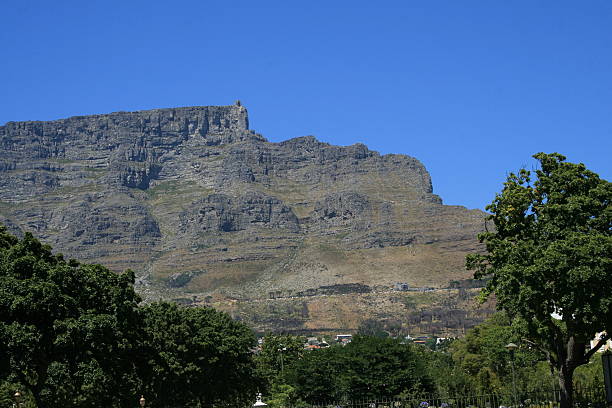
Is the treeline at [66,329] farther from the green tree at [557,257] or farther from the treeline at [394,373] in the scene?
the treeline at [394,373]

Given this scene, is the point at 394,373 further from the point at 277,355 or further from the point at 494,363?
the point at 277,355

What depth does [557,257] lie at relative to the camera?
115 ft

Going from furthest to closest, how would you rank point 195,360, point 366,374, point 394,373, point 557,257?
1. point 366,374
2. point 394,373
3. point 195,360
4. point 557,257

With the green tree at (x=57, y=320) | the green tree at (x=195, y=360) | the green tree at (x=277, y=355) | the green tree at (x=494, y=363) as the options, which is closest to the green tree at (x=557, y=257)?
the green tree at (x=57, y=320)

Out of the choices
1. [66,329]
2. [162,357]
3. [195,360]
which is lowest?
[66,329]

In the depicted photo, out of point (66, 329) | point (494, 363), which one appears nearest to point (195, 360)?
point (494, 363)

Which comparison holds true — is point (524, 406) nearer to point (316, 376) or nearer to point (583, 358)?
point (583, 358)

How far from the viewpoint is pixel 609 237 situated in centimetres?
3538

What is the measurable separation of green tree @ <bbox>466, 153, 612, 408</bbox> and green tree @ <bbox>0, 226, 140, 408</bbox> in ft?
49.0

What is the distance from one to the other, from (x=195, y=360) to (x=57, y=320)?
32.7 metres

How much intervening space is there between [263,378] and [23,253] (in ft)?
171

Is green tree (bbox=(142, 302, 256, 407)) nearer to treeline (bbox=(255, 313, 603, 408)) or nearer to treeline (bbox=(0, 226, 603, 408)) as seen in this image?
treeline (bbox=(0, 226, 603, 408))

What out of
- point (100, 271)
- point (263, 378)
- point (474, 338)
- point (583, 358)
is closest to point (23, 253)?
point (100, 271)

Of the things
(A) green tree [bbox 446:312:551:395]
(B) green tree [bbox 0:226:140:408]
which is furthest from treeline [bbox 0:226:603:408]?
(A) green tree [bbox 446:312:551:395]
